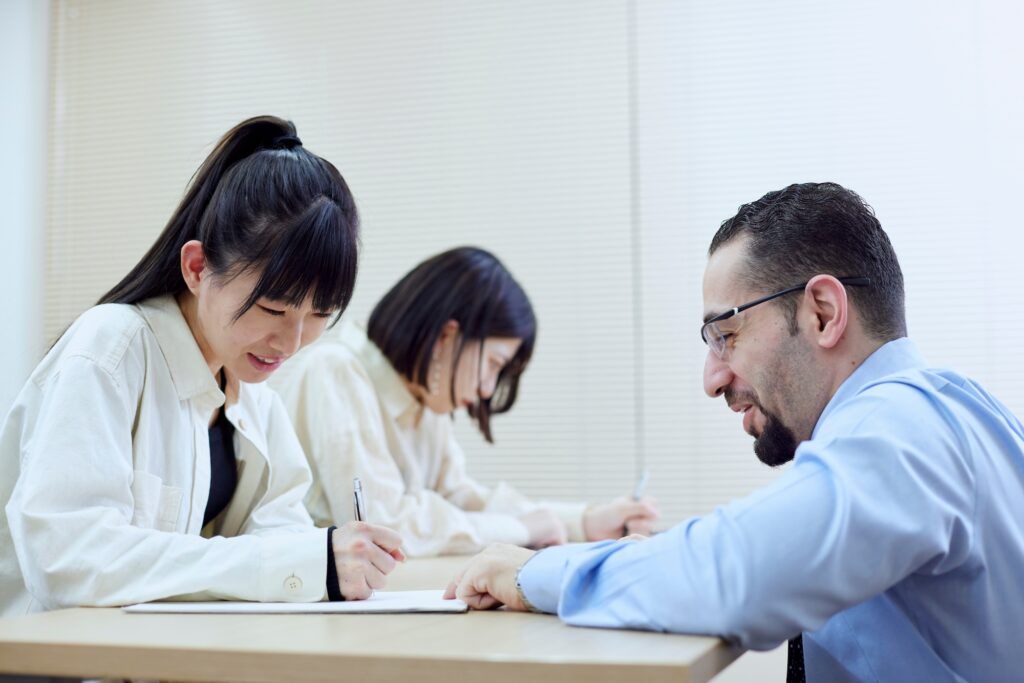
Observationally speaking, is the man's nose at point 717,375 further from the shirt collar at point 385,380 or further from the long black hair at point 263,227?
the shirt collar at point 385,380

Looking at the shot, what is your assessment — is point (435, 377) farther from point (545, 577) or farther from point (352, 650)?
point (352, 650)

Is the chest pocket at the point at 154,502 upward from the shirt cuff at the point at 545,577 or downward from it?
upward

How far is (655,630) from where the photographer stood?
95 centimetres

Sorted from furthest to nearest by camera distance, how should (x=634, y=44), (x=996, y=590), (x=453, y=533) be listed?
1. (x=634, y=44)
2. (x=453, y=533)
3. (x=996, y=590)

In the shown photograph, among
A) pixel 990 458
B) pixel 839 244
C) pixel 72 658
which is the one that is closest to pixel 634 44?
pixel 839 244

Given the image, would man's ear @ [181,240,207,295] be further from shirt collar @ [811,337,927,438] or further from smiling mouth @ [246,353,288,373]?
shirt collar @ [811,337,927,438]

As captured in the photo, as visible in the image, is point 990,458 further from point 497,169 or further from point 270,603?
point 497,169

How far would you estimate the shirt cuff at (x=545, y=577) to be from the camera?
1.09m

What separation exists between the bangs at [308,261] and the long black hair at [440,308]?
94 cm

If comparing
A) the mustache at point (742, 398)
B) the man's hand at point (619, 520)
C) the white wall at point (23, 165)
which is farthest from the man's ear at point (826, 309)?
the white wall at point (23, 165)

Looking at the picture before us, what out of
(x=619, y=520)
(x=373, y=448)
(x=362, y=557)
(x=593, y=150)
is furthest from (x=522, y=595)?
(x=593, y=150)

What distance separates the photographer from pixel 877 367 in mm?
1180

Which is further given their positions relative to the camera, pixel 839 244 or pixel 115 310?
pixel 115 310

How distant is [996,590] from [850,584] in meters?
0.25
